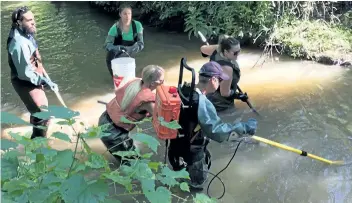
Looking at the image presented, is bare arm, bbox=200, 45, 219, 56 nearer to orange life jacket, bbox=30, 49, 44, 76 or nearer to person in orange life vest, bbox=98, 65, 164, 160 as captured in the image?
person in orange life vest, bbox=98, 65, 164, 160

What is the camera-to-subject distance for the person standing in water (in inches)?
221

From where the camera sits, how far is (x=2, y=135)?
21.1 ft

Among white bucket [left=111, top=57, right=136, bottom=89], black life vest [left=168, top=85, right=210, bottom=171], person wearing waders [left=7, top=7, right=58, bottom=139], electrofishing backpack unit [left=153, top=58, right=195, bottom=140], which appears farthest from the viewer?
white bucket [left=111, top=57, right=136, bottom=89]

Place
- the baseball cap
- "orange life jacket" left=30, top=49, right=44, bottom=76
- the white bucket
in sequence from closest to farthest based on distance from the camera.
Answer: the baseball cap
"orange life jacket" left=30, top=49, right=44, bottom=76
the white bucket

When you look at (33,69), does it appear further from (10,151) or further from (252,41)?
(252,41)

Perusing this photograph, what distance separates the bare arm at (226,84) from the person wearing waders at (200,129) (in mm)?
1006

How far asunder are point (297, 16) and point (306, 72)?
1943 millimetres

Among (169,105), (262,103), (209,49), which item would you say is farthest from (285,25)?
(169,105)

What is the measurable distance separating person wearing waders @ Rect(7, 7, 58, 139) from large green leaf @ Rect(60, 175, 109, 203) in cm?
283

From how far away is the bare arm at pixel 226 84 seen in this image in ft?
18.5

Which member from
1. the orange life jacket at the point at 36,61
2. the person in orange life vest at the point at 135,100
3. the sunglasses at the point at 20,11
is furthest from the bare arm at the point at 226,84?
the sunglasses at the point at 20,11

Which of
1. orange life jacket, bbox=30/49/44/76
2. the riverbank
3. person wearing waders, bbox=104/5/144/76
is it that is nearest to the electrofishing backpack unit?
orange life jacket, bbox=30/49/44/76

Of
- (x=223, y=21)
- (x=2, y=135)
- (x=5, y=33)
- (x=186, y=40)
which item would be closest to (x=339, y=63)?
(x=223, y=21)

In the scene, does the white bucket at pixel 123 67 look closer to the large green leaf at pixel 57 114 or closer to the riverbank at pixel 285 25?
the riverbank at pixel 285 25
